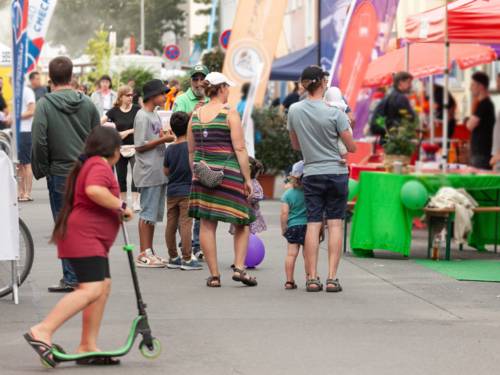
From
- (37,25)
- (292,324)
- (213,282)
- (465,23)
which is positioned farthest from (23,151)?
(292,324)

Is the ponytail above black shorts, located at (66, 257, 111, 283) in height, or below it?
above

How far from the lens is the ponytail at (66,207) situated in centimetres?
736

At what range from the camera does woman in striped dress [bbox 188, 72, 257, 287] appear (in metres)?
10.8

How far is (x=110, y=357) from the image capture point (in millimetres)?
7480

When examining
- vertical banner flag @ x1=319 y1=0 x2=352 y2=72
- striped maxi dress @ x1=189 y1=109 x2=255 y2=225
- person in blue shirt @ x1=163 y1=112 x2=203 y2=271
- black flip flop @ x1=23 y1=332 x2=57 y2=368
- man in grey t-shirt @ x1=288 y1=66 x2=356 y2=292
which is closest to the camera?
black flip flop @ x1=23 y1=332 x2=57 y2=368

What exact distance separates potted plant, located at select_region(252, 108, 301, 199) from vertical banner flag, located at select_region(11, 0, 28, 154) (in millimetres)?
4943

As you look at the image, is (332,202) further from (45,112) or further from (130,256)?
(130,256)

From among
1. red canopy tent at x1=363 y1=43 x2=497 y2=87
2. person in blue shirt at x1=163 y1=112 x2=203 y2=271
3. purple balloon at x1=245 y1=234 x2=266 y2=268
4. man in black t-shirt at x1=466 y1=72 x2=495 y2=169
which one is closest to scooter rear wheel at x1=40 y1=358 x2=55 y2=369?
person in blue shirt at x1=163 y1=112 x2=203 y2=271

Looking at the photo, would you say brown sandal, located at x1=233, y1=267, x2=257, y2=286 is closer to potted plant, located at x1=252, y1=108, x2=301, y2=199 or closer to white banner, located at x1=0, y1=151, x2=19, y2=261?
white banner, located at x1=0, y1=151, x2=19, y2=261

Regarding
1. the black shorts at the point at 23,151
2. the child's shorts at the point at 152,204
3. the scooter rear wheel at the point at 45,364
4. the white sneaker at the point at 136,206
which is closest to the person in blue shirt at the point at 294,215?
the child's shorts at the point at 152,204

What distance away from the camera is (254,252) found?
485 inches

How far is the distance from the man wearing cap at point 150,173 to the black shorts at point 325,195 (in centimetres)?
209

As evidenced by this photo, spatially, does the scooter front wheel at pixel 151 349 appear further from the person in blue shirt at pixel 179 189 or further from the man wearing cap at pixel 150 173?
the man wearing cap at pixel 150 173

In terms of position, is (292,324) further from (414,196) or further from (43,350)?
(414,196)
